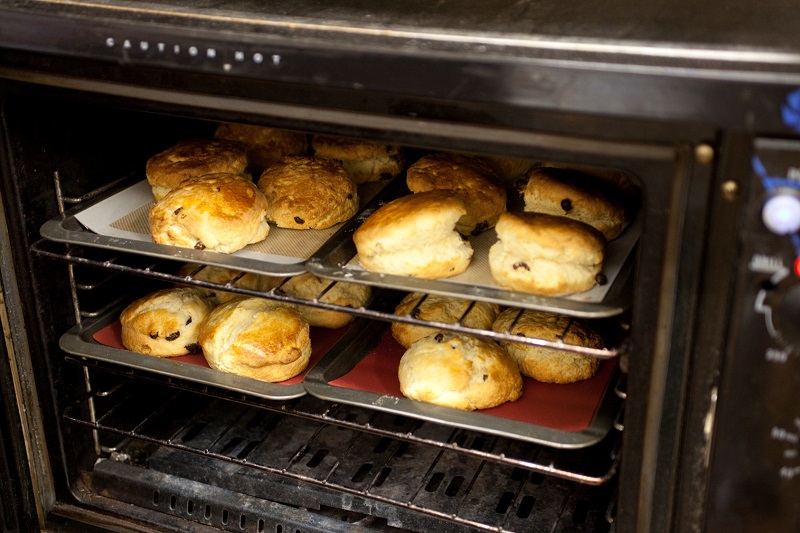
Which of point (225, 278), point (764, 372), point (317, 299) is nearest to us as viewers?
point (764, 372)

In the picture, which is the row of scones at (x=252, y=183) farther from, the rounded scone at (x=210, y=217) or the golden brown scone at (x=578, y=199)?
the golden brown scone at (x=578, y=199)

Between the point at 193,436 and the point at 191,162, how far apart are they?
2.14 ft

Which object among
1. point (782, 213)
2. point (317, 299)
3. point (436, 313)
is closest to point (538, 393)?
point (436, 313)

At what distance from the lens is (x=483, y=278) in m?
1.47

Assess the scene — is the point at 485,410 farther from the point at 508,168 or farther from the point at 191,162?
the point at 191,162

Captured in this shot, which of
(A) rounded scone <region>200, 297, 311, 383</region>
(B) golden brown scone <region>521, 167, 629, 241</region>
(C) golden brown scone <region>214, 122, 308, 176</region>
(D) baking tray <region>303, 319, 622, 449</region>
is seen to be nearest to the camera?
(D) baking tray <region>303, 319, 622, 449</region>

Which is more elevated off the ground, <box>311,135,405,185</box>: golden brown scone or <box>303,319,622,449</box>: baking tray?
<box>311,135,405,185</box>: golden brown scone

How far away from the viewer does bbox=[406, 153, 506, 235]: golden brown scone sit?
161 cm

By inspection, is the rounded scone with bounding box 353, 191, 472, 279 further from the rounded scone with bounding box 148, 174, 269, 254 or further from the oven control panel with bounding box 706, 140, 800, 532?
the oven control panel with bounding box 706, 140, 800, 532

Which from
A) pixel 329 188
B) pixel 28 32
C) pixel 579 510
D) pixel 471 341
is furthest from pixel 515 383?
pixel 28 32

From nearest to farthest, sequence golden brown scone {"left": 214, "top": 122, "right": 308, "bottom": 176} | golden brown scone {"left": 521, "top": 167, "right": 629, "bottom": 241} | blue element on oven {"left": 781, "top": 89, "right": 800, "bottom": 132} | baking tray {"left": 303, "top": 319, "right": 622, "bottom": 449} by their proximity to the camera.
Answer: blue element on oven {"left": 781, "top": 89, "right": 800, "bottom": 132} → baking tray {"left": 303, "top": 319, "right": 622, "bottom": 449} → golden brown scone {"left": 521, "top": 167, "right": 629, "bottom": 241} → golden brown scone {"left": 214, "top": 122, "right": 308, "bottom": 176}

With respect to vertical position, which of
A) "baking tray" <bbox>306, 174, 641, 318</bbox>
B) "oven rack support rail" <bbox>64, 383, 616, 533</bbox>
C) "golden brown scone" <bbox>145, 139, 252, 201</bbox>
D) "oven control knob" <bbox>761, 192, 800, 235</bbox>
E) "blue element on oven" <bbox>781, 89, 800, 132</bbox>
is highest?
"blue element on oven" <bbox>781, 89, 800, 132</bbox>

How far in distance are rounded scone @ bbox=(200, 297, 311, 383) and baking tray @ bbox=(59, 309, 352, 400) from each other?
0.02 metres

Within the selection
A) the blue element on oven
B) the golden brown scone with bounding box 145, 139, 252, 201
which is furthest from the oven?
the golden brown scone with bounding box 145, 139, 252, 201
